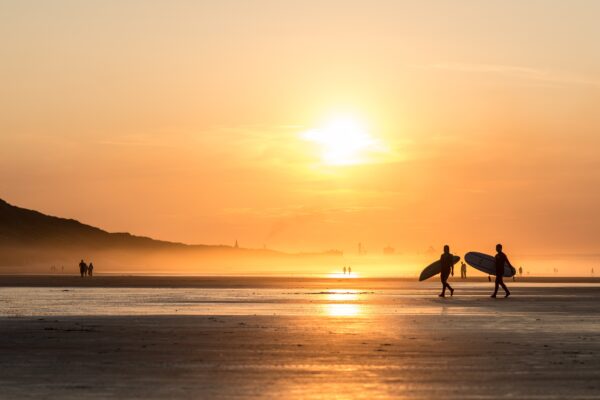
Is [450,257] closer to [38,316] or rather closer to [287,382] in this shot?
[38,316]

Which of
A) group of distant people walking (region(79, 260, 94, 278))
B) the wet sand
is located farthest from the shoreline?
the wet sand

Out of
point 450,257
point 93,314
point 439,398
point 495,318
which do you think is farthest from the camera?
point 450,257

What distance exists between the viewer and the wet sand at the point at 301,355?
1545 cm

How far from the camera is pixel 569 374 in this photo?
56.3 feet

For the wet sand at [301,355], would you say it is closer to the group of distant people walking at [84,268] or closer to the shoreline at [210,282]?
the shoreline at [210,282]

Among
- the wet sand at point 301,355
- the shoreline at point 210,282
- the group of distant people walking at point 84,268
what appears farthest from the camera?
the group of distant people walking at point 84,268

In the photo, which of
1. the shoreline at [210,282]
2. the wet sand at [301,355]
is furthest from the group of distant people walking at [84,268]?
the wet sand at [301,355]

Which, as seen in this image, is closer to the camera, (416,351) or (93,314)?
(416,351)

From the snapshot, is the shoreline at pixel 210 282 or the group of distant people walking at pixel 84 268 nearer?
the shoreline at pixel 210 282

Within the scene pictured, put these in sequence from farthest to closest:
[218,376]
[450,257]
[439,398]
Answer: [450,257]
[218,376]
[439,398]

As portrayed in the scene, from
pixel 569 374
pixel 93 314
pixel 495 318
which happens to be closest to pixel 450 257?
pixel 495 318

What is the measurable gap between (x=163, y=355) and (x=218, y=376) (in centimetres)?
367

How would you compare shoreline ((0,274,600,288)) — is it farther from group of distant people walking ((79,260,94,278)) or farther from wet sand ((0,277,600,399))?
wet sand ((0,277,600,399))

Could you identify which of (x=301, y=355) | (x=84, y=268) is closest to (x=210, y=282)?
(x=84, y=268)
